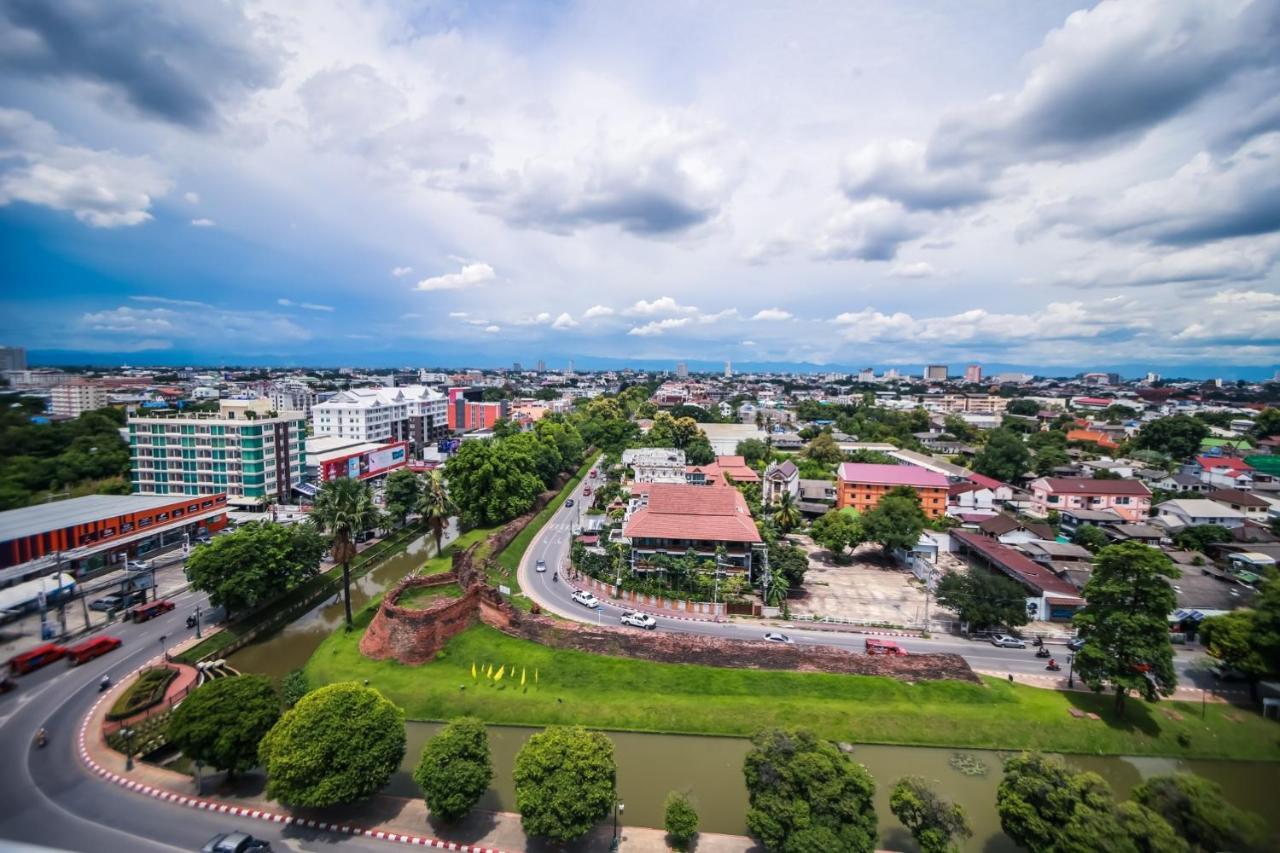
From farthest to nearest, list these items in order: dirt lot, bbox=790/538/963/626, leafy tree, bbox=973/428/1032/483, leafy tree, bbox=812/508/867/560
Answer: leafy tree, bbox=973/428/1032/483 < leafy tree, bbox=812/508/867/560 < dirt lot, bbox=790/538/963/626

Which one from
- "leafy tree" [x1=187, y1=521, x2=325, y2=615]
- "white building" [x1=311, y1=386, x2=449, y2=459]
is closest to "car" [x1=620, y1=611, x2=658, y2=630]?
"leafy tree" [x1=187, y1=521, x2=325, y2=615]

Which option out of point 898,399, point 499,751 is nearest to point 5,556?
point 499,751

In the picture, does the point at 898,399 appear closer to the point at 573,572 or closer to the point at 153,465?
the point at 573,572

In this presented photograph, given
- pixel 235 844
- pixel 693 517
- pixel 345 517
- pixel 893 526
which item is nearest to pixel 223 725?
pixel 235 844

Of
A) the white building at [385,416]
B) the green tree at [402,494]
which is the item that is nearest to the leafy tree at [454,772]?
the green tree at [402,494]

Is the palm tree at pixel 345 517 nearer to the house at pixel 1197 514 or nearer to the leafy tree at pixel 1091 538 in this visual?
the leafy tree at pixel 1091 538

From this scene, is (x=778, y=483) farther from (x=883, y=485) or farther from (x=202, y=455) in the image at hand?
(x=202, y=455)

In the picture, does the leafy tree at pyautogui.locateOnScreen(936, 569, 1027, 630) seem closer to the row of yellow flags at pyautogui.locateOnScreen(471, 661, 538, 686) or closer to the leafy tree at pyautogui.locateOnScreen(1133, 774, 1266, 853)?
the leafy tree at pyautogui.locateOnScreen(1133, 774, 1266, 853)
